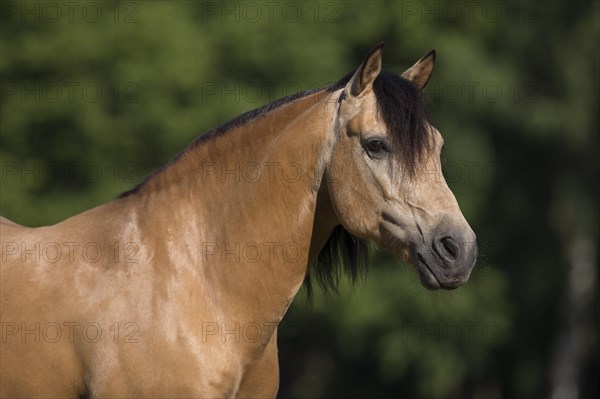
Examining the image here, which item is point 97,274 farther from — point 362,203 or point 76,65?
point 76,65

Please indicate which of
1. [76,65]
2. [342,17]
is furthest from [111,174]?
[342,17]

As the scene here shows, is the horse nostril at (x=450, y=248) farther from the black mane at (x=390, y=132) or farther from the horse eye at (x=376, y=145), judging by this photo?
the horse eye at (x=376, y=145)

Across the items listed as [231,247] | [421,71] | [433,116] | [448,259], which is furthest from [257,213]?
[433,116]

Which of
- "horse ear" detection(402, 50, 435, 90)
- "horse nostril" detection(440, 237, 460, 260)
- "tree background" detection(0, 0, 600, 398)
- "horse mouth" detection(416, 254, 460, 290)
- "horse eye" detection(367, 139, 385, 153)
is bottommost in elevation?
"tree background" detection(0, 0, 600, 398)

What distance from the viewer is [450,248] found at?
478 cm

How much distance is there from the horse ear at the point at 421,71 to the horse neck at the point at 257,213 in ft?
1.77

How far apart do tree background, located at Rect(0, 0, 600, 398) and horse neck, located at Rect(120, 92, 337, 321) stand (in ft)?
39.2

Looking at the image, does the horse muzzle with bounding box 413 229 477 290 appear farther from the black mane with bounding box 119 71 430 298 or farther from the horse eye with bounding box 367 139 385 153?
the horse eye with bounding box 367 139 385 153

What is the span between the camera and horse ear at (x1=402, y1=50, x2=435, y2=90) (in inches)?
214

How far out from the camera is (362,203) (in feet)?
16.5

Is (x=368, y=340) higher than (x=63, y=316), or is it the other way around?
(x=63, y=316)

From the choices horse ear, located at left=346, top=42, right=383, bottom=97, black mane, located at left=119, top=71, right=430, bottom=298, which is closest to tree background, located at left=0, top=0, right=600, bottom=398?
black mane, located at left=119, top=71, right=430, bottom=298

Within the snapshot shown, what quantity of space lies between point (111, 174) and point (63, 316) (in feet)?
42.8

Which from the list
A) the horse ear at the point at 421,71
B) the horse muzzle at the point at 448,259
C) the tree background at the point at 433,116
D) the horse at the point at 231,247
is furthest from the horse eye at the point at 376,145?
the tree background at the point at 433,116
